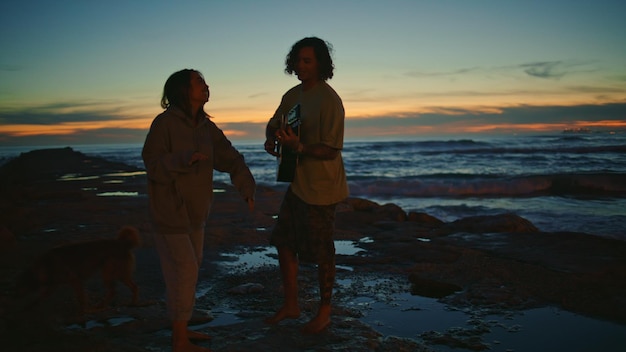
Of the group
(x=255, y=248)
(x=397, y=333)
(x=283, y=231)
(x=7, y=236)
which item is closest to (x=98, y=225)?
(x=7, y=236)

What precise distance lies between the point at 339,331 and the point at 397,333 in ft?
1.39

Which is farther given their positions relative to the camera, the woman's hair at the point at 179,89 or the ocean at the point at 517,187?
the ocean at the point at 517,187

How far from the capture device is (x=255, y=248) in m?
6.73

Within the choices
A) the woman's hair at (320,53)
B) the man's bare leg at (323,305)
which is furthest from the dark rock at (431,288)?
the woman's hair at (320,53)

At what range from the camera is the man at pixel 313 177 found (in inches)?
138

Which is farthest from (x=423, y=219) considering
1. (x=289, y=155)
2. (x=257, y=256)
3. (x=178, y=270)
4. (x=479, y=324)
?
(x=178, y=270)

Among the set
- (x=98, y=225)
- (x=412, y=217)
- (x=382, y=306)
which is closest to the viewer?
(x=382, y=306)

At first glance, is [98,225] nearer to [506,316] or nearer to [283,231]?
[283,231]

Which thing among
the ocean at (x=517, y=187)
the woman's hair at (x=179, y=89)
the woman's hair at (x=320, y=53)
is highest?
the woman's hair at (x=320, y=53)

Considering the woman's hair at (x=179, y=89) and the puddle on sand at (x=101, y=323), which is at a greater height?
the woman's hair at (x=179, y=89)

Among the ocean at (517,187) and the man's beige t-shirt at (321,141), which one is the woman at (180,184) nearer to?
the man's beige t-shirt at (321,141)

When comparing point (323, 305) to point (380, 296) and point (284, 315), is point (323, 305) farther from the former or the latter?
point (380, 296)

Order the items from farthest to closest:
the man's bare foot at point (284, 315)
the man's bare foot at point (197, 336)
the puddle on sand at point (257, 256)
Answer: the puddle on sand at point (257, 256), the man's bare foot at point (284, 315), the man's bare foot at point (197, 336)

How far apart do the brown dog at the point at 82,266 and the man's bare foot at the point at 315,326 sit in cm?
158
